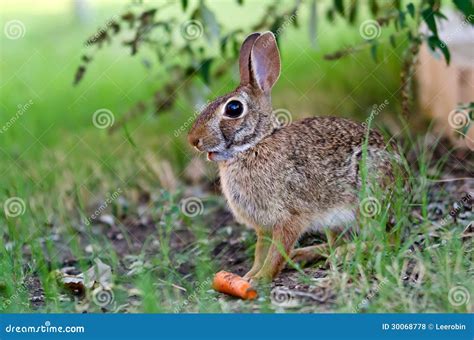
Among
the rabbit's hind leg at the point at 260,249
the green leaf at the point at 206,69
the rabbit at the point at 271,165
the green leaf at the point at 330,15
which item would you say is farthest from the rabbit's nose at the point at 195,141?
the green leaf at the point at 330,15

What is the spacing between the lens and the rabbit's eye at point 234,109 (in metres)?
5.01

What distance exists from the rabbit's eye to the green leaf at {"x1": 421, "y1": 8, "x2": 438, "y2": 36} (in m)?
1.33

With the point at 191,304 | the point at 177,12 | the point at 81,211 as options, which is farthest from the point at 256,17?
the point at 191,304

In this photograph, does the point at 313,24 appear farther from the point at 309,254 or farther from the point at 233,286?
the point at 233,286

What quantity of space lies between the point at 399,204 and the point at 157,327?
1.47 meters

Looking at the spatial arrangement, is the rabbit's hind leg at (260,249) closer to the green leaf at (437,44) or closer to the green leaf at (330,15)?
the green leaf at (437,44)

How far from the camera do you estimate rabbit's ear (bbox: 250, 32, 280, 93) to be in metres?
5.12

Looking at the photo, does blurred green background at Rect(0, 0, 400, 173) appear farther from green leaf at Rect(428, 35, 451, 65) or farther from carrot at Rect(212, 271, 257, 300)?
carrot at Rect(212, 271, 257, 300)

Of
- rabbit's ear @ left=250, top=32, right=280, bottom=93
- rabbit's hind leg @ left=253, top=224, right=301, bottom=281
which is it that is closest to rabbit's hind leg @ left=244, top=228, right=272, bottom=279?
rabbit's hind leg @ left=253, top=224, right=301, bottom=281

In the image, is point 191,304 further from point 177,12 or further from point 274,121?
point 177,12

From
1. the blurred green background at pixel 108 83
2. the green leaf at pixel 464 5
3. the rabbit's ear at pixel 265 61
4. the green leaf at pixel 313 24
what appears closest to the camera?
the rabbit's ear at pixel 265 61

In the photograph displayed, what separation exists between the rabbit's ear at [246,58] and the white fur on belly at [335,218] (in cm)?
82

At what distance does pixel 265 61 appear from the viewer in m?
5.17

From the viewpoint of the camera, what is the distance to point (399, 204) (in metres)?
5.15
